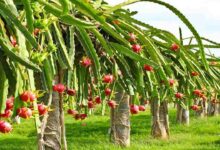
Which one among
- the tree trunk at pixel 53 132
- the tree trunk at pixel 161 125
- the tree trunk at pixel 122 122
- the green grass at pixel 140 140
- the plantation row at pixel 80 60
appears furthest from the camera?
the tree trunk at pixel 161 125

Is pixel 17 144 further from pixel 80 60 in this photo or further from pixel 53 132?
pixel 80 60

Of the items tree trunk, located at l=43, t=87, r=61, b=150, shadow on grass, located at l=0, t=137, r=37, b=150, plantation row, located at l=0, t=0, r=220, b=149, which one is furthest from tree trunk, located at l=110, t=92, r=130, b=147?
tree trunk, located at l=43, t=87, r=61, b=150

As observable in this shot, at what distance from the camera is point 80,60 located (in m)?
3.78

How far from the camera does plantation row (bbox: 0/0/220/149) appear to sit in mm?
2152

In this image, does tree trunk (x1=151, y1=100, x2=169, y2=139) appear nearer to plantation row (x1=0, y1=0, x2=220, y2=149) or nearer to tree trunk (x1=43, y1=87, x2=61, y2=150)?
plantation row (x1=0, y1=0, x2=220, y2=149)

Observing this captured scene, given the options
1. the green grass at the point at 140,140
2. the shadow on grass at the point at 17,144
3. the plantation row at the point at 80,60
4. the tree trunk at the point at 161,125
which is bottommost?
the shadow on grass at the point at 17,144

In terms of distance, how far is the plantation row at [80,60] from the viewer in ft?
7.06

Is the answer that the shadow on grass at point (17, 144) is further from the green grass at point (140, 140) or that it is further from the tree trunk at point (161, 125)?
the tree trunk at point (161, 125)

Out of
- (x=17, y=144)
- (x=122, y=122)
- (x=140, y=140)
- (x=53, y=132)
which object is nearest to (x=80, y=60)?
(x=53, y=132)

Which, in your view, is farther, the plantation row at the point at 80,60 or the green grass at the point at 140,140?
the green grass at the point at 140,140

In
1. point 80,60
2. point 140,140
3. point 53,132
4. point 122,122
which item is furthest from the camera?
point 140,140

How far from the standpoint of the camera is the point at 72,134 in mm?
18625

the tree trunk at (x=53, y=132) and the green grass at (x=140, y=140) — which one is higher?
the tree trunk at (x=53, y=132)

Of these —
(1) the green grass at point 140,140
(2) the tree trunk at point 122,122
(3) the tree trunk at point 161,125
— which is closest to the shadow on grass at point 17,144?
(1) the green grass at point 140,140
